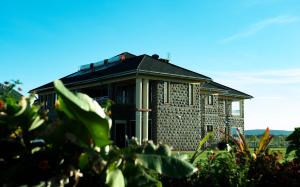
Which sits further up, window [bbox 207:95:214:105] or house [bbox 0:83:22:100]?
window [bbox 207:95:214:105]

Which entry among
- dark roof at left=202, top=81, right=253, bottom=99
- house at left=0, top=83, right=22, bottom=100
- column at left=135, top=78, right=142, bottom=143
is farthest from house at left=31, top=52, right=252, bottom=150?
house at left=0, top=83, right=22, bottom=100

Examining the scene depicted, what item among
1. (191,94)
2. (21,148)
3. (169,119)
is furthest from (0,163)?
(191,94)

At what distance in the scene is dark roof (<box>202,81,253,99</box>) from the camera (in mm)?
34750

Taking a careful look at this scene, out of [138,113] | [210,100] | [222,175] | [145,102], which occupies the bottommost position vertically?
[222,175]

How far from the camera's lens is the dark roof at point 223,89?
114ft

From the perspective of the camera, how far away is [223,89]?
36688 mm

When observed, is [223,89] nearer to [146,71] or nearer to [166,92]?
[166,92]

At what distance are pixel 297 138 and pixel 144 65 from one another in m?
20.9

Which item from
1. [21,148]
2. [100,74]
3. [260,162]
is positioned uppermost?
[100,74]

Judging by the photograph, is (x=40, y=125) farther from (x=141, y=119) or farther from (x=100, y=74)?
(x=100, y=74)

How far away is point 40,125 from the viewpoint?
2.10 m

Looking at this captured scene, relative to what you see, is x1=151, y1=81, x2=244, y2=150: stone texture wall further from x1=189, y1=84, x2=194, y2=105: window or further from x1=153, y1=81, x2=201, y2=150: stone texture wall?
x1=189, y1=84, x2=194, y2=105: window

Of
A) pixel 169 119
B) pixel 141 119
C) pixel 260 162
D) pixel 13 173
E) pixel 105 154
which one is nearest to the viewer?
pixel 13 173

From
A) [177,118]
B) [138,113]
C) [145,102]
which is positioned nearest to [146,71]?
[145,102]
